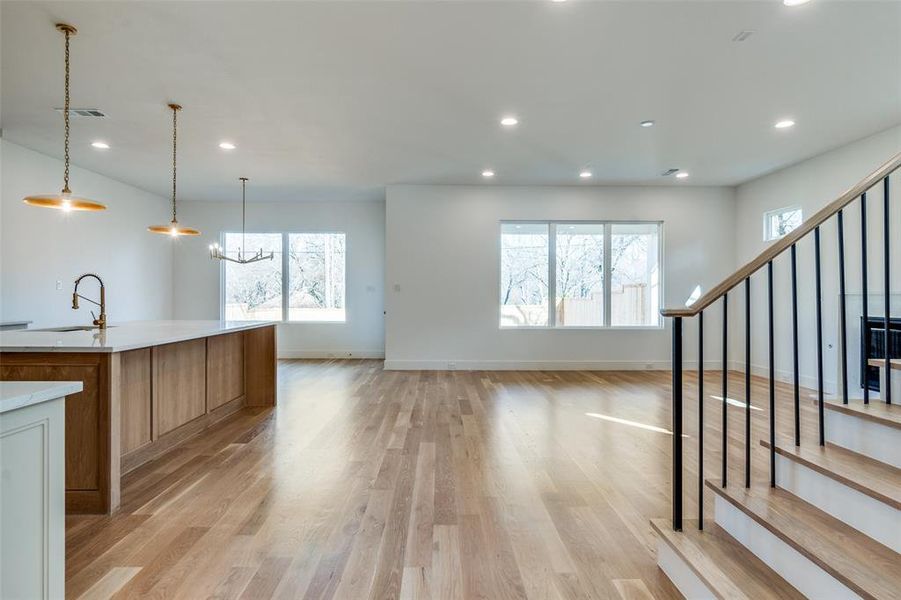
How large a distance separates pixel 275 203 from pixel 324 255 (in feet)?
4.42

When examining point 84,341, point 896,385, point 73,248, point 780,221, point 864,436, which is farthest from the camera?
point 780,221

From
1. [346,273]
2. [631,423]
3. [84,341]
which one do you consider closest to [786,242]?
[631,423]

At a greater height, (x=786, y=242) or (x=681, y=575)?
(x=786, y=242)

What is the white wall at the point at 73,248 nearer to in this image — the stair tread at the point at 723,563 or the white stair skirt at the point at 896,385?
the stair tread at the point at 723,563

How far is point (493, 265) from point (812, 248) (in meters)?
4.11

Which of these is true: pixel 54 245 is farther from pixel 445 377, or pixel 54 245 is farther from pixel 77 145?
pixel 445 377

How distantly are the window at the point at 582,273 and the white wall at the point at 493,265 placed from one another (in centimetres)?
18

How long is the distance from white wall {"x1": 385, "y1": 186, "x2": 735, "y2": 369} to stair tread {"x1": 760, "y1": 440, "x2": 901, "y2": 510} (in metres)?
4.96

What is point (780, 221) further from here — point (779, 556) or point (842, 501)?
point (779, 556)

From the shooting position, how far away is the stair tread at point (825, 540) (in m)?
1.25

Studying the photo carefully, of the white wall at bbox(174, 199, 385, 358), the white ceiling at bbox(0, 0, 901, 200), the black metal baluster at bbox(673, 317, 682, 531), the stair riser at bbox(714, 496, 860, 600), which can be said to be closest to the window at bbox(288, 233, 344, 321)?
the white wall at bbox(174, 199, 385, 358)

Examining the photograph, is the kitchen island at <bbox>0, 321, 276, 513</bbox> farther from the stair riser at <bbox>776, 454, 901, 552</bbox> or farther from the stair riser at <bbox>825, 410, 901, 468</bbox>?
the stair riser at <bbox>825, 410, 901, 468</bbox>

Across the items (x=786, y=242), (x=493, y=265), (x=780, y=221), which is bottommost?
(x=786, y=242)

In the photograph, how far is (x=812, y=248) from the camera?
521 centimetres
